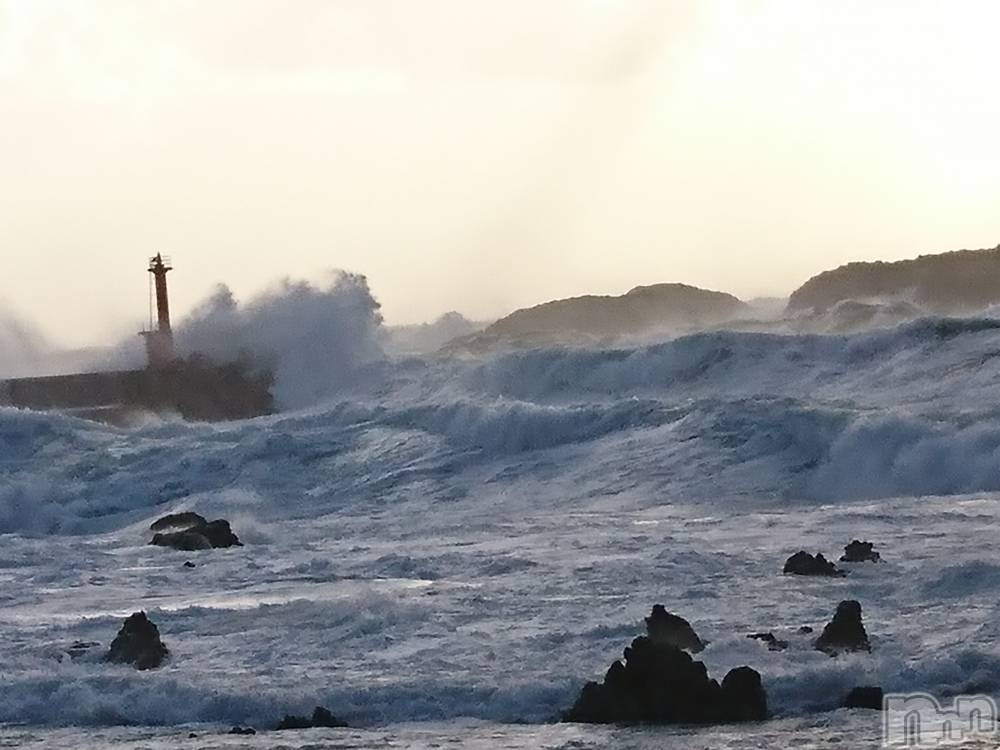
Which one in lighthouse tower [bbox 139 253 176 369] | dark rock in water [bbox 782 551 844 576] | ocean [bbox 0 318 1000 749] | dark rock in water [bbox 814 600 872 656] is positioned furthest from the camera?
lighthouse tower [bbox 139 253 176 369]

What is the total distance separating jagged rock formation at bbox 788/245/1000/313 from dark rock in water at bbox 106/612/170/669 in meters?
60.3

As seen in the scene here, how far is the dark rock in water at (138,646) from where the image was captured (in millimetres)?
10953

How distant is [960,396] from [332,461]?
876cm

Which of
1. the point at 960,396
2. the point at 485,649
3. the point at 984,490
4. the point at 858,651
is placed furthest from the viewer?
the point at 960,396

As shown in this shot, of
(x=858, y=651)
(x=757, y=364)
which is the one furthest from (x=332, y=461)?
(x=858, y=651)

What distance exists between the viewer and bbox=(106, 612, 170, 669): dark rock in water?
11.0m

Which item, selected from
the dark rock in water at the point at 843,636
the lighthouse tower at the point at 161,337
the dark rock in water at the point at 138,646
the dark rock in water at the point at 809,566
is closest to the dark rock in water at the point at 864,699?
the dark rock in water at the point at 843,636

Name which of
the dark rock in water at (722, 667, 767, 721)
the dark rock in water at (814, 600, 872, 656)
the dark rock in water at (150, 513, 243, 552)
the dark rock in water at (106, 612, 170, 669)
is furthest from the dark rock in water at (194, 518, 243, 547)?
the dark rock in water at (722, 667, 767, 721)

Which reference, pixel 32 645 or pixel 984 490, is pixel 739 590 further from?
pixel 984 490

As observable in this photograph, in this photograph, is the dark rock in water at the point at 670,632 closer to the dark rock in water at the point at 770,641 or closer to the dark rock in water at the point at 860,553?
the dark rock in water at the point at 770,641

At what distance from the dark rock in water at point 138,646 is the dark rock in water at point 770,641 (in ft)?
11.4

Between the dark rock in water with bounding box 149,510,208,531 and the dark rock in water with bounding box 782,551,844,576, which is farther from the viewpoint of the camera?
the dark rock in water with bounding box 149,510,208,531

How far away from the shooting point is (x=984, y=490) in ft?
60.7

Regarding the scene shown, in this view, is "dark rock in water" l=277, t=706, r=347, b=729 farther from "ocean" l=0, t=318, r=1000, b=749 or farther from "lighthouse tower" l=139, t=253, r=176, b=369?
"lighthouse tower" l=139, t=253, r=176, b=369
